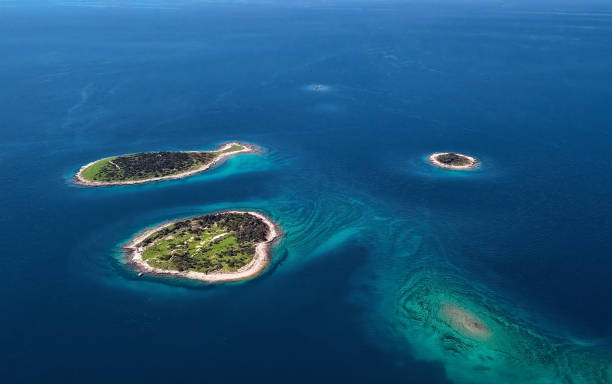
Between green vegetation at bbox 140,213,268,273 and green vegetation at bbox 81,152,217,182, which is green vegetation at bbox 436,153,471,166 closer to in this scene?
green vegetation at bbox 140,213,268,273

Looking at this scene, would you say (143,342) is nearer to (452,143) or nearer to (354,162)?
(354,162)

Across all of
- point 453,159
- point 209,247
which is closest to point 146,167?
point 209,247

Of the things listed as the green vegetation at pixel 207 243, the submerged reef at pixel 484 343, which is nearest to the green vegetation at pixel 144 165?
the green vegetation at pixel 207 243

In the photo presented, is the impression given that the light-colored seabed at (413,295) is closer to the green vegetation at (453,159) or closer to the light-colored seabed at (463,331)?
the light-colored seabed at (463,331)

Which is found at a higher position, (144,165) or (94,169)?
(144,165)

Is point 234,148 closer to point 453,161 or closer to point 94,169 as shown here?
point 94,169

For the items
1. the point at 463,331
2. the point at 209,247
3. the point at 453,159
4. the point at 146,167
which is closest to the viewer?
the point at 463,331

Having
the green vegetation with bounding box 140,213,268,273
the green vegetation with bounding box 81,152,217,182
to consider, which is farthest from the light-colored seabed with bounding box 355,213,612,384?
the green vegetation with bounding box 81,152,217,182
